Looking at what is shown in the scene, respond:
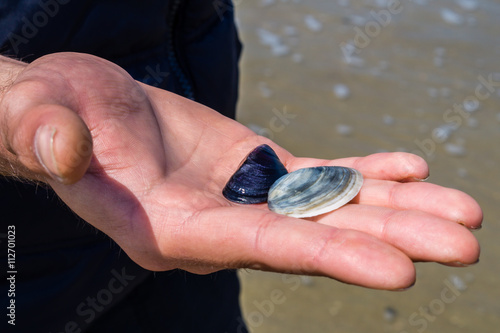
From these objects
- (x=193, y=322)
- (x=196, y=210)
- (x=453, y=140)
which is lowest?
(x=453, y=140)

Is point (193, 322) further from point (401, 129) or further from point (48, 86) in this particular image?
point (401, 129)

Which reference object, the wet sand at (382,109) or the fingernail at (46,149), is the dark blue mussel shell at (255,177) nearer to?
the fingernail at (46,149)

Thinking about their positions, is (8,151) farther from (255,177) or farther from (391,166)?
(391,166)

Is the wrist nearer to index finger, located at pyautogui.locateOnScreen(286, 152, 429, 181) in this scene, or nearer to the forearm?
the forearm

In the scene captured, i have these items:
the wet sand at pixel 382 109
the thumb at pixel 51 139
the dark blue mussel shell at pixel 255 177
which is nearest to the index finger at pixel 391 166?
the dark blue mussel shell at pixel 255 177

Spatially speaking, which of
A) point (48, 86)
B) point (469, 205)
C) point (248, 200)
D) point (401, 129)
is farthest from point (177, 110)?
point (401, 129)

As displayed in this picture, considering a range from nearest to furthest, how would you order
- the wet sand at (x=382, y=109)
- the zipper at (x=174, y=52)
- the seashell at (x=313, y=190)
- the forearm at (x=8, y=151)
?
the forearm at (x=8, y=151) < the seashell at (x=313, y=190) < the zipper at (x=174, y=52) < the wet sand at (x=382, y=109)

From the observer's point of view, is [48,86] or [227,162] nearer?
[48,86]
